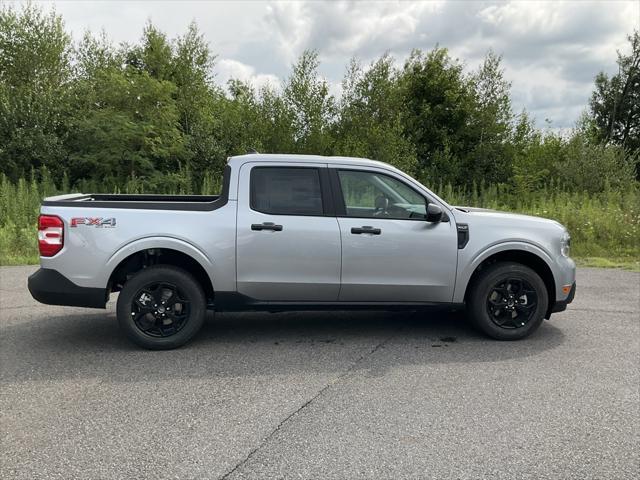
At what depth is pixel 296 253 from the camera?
523 cm

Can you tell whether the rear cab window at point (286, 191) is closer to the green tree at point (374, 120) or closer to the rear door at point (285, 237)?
the rear door at point (285, 237)

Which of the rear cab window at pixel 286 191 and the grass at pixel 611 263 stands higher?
the rear cab window at pixel 286 191

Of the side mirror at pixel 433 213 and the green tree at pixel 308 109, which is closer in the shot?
the side mirror at pixel 433 213

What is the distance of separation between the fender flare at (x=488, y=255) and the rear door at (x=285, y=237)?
4.05 ft

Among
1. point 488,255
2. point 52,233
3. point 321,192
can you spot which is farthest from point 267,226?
point 488,255

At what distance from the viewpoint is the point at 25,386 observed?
14.2ft

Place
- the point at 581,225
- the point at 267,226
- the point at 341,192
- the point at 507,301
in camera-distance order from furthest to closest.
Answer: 1. the point at 581,225
2. the point at 507,301
3. the point at 341,192
4. the point at 267,226

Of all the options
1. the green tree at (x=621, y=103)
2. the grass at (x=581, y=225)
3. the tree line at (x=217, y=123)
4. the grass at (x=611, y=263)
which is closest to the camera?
the grass at (x=611, y=263)

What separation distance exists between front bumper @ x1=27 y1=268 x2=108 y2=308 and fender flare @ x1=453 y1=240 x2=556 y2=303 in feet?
11.2

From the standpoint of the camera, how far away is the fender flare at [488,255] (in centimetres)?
546

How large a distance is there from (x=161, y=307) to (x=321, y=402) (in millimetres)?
1989

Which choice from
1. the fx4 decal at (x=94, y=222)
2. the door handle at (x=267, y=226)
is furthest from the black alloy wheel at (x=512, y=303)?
the fx4 decal at (x=94, y=222)

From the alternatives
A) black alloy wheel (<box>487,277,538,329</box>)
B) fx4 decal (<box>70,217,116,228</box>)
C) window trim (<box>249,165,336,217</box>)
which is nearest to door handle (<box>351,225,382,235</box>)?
window trim (<box>249,165,336,217</box>)

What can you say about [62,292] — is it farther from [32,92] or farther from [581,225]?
[32,92]
